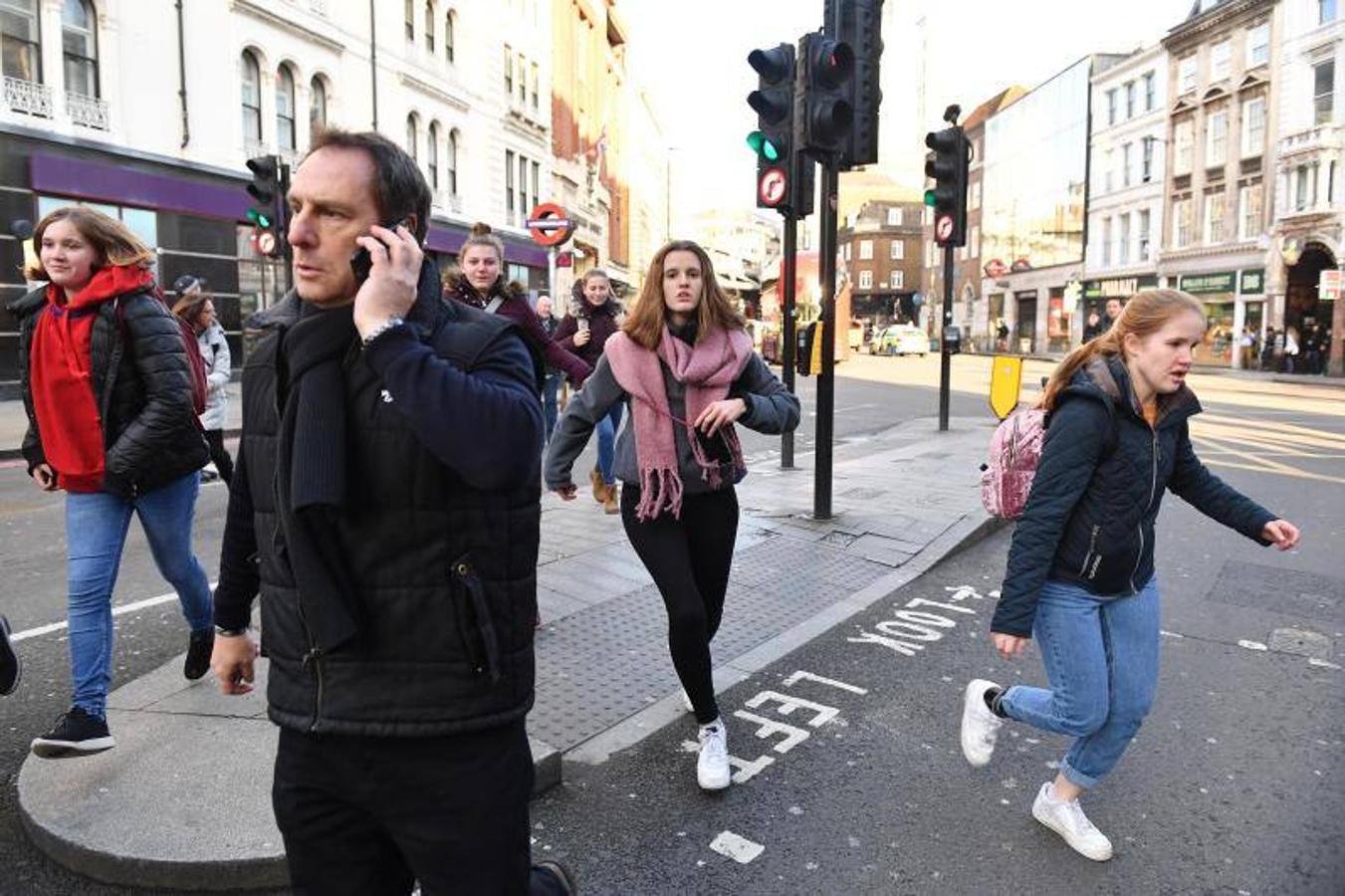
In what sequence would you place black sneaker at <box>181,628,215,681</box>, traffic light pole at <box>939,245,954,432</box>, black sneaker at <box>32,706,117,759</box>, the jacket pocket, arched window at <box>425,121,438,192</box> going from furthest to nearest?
arched window at <box>425,121,438,192</box>, traffic light pole at <box>939,245,954,432</box>, black sneaker at <box>181,628,215,681</box>, black sneaker at <box>32,706,117,759</box>, the jacket pocket

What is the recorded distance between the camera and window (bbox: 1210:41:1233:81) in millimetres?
37812

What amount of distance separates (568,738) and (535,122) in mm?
36153

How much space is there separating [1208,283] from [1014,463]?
41.4 m

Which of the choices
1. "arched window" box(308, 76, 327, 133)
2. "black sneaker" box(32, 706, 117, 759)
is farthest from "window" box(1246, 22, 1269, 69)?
"black sneaker" box(32, 706, 117, 759)

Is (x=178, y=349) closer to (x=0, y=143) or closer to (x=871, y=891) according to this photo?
(x=871, y=891)

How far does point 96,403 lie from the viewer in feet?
11.3

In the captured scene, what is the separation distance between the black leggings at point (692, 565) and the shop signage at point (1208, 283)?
3918 centimetres

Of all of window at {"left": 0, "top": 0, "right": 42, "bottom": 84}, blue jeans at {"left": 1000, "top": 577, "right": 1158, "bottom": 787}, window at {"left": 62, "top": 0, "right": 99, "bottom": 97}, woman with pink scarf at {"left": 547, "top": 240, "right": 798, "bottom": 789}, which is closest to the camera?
blue jeans at {"left": 1000, "top": 577, "right": 1158, "bottom": 787}

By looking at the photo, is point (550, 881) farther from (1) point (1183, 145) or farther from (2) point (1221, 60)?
(1) point (1183, 145)

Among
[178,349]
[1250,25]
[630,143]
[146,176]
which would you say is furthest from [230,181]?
[630,143]

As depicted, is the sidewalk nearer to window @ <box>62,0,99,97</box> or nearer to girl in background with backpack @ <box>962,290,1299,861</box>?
girl in background with backpack @ <box>962,290,1299,861</box>

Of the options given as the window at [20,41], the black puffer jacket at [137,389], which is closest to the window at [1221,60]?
the window at [20,41]

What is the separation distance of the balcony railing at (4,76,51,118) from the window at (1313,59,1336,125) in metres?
36.6

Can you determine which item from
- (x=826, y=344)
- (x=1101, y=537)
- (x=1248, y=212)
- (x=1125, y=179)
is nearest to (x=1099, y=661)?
(x=1101, y=537)
